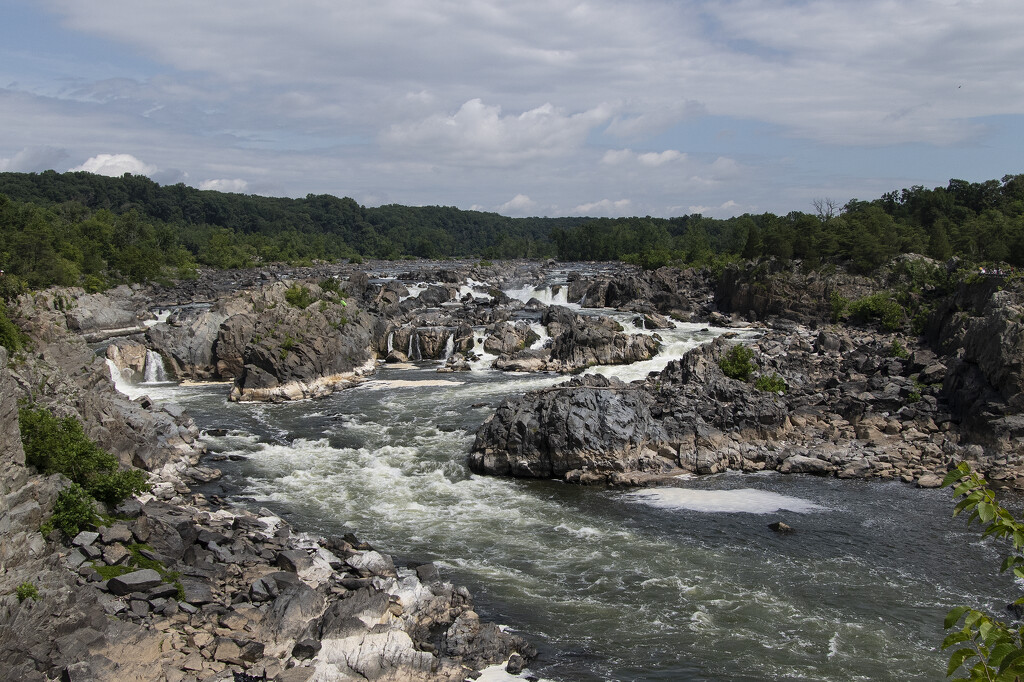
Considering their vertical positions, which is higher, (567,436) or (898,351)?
(898,351)

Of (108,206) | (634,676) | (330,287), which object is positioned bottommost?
(634,676)

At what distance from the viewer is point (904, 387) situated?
31.2 m

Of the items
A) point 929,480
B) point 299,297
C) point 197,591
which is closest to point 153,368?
point 299,297

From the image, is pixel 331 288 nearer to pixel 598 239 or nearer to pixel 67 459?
pixel 67 459

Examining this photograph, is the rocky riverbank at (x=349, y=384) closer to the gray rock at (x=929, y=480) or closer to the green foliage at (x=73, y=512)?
the green foliage at (x=73, y=512)

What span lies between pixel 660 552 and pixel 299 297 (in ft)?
114

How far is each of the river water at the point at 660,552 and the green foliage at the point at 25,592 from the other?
334 inches

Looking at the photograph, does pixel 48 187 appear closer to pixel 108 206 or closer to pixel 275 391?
pixel 108 206

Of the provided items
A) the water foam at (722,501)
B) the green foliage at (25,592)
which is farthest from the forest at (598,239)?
the water foam at (722,501)

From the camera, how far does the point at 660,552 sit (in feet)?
64.1

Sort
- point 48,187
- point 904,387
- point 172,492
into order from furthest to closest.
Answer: point 48,187
point 904,387
point 172,492

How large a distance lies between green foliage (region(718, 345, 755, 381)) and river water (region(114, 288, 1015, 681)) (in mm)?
6436

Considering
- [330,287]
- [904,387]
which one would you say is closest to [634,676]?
[904,387]

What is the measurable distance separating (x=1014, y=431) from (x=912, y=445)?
10.8 feet
